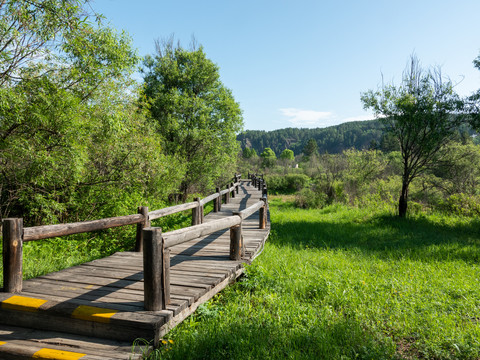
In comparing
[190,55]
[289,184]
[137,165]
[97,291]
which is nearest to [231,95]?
[190,55]

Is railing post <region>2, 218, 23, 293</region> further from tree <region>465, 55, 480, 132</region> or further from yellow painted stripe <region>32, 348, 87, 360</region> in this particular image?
tree <region>465, 55, 480, 132</region>

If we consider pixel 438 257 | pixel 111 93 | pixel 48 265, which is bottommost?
pixel 438 257

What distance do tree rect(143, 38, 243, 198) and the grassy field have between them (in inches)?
530

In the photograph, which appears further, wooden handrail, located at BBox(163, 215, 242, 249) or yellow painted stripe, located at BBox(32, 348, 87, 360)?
wooden handrail, located at BBox(163, 215, 242, 249)

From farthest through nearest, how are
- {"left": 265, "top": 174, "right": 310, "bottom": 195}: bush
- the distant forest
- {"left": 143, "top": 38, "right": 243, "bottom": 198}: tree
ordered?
the distant forest < {"left": 265, "top": 174, "right": 310, "bottom": 195}: bush < {"left": 143, "top": 38, "right": 243, "bottom": 198}: tree

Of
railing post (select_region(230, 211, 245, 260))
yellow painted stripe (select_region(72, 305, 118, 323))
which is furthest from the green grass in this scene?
railing post (select_region(230, 211, 245, 260))

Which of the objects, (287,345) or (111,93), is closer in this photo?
(287,345)

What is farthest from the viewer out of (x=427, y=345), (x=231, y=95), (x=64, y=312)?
(x=231, y=95)

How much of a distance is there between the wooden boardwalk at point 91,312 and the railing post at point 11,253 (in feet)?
0.47

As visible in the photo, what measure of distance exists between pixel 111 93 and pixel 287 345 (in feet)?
28.1

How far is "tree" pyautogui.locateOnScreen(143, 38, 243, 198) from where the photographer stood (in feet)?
64.7

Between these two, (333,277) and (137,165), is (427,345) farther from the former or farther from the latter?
(137,165)

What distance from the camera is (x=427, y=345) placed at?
3551 mm

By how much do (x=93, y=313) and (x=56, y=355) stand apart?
0.49 m
